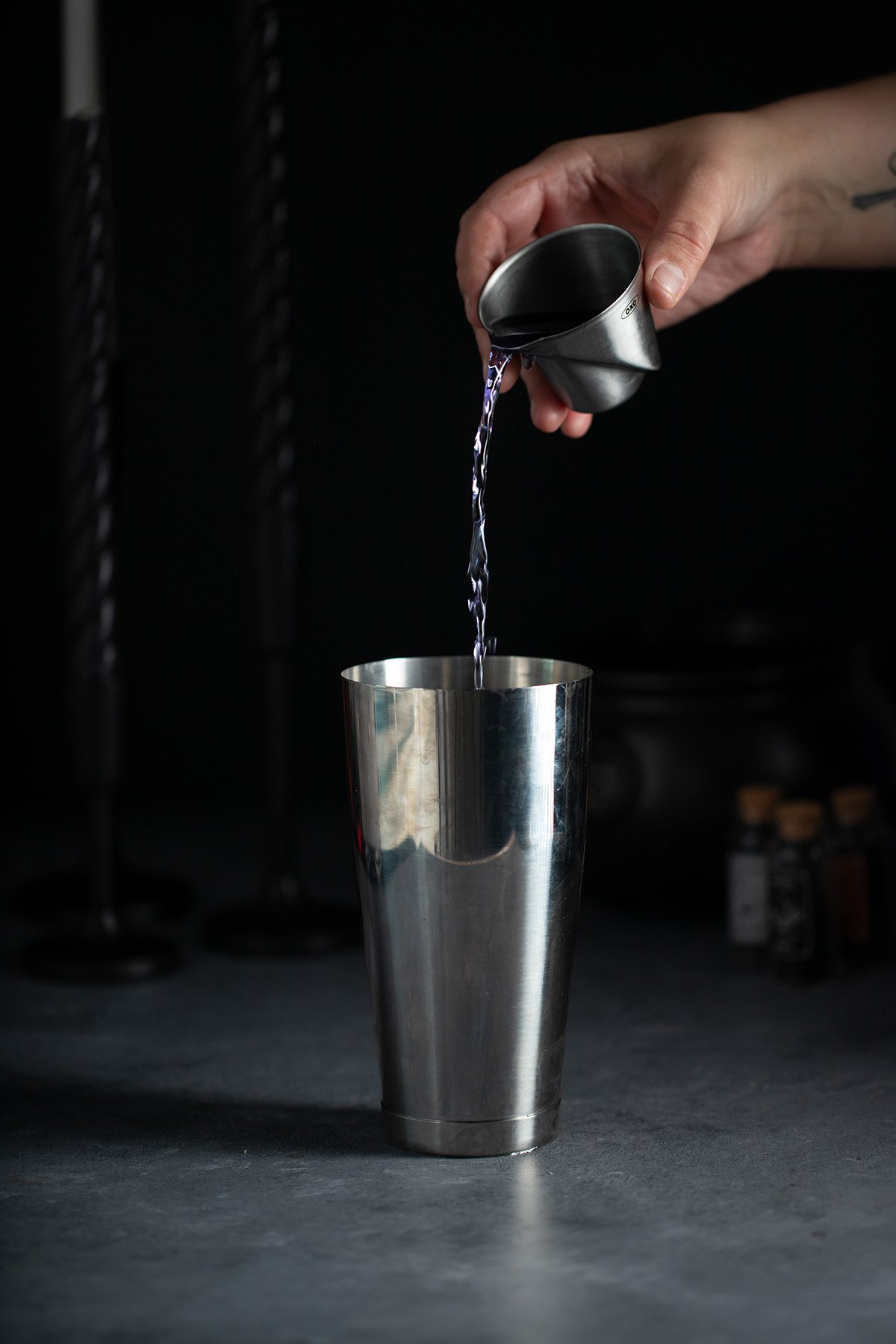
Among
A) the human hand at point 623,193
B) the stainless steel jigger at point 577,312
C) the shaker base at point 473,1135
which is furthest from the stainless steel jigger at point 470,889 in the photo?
the human hand at point 623,193

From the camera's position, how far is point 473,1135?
47.5 inches

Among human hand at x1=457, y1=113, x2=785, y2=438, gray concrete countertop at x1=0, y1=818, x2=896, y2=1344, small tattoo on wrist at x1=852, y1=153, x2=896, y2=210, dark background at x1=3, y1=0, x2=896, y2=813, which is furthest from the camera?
dark background at x1=3, y1=0, x2=896, y2=813

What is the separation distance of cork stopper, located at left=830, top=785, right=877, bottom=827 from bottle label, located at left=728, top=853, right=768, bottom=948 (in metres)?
0.09

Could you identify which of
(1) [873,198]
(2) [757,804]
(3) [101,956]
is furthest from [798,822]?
(3) [101,956]

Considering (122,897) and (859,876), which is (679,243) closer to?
(859,876)

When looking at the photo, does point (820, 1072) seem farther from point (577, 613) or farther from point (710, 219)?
point (577, 613)

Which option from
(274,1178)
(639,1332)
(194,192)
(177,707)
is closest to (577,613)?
(177,707)

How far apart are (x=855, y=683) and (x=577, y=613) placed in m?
0.58

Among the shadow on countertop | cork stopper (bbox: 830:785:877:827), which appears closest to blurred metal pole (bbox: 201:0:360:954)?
the shadow on countertop

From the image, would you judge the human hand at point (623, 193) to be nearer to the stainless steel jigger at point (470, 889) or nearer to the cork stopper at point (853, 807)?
the stainless steel jigger at point (470, 889)

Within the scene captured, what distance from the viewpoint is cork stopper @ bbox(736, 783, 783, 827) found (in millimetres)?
1674

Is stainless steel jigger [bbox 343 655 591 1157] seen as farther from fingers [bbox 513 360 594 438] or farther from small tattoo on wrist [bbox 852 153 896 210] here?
small tattoo on wrist [bbox 852 153 896 210]

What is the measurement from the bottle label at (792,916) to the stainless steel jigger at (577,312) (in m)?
0.54

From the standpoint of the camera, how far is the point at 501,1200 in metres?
1.14
